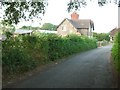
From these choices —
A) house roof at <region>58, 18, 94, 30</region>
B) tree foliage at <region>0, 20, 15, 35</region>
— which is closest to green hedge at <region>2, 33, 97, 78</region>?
tree foliage at <region>0, 20, 15, 35</region>

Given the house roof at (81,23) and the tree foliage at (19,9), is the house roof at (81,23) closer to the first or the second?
the house roof at (81,23)

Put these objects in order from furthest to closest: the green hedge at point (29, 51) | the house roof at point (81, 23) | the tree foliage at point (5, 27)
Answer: the house roof at point (81, 23)
the tree foliage at point (5, 27)
the green hedge at point (29, 51)

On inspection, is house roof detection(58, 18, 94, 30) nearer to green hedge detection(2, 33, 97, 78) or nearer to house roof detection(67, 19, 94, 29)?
house roof detection(67, 19, 94, 29)

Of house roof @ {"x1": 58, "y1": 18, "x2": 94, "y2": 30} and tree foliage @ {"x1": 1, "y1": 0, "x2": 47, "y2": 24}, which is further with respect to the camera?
house roof @ {"x1": 58, "y1": 18, "x2": 94, "y2": 30}

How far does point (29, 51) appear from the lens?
18.1 metres

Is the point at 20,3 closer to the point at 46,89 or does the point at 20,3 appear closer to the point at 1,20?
the point at 1,20

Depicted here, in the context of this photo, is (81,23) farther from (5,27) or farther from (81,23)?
(5,27)

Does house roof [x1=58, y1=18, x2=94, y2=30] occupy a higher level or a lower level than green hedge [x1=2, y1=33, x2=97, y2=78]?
higher

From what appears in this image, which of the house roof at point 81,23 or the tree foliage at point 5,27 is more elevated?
the house roof at point 81,23

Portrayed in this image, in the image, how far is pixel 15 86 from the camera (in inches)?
450

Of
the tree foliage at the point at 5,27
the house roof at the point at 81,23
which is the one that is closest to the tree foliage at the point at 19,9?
the tree foliage at the point at 5,27

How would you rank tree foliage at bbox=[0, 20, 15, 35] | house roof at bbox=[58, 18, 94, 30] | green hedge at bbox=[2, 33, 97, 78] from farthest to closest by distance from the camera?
house roof at bbox=[58, 18, 94, 30], tree foliage at bbox=[0, 20, 15, 35], green hedge at bbox=[2, 33, 97, 78]

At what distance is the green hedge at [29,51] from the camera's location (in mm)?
14281

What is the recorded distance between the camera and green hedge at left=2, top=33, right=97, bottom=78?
46.9ft
